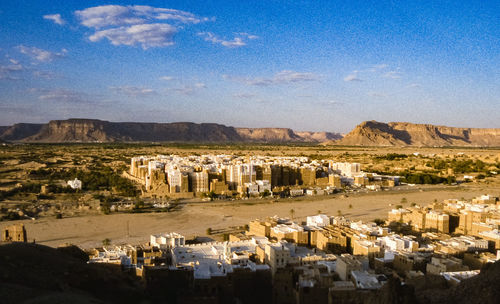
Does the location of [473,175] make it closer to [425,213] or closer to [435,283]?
[425,213]

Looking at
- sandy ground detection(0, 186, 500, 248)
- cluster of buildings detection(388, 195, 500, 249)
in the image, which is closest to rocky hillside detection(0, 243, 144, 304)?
sandy ground detection(0, 186, 500, 248)

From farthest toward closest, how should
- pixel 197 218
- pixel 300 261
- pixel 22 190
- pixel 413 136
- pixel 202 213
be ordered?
pixel 413 136, pixel 22 190, pixel 202 213, pixel 197 218, pixel 300 261

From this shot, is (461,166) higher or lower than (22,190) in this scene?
higher

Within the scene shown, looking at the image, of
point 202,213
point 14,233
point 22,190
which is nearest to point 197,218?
point 202,213

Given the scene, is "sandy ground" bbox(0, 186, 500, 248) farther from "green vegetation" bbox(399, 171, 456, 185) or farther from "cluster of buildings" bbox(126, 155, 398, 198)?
"green vegetation" bbox(399, 171, 456, 185)

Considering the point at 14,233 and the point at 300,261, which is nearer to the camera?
the point at 300,261

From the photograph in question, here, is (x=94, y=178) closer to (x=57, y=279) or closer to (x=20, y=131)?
(x=57, y=279)
